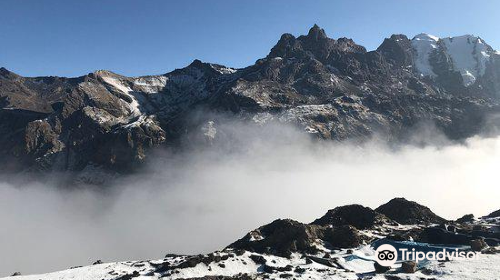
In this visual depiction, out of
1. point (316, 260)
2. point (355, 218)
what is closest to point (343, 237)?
point (316, 260)

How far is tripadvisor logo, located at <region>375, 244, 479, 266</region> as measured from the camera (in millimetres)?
101688

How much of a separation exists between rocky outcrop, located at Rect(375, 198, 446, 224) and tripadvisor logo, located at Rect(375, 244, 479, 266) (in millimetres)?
55563

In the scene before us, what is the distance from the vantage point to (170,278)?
92.3m

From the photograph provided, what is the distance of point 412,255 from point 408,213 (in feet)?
213

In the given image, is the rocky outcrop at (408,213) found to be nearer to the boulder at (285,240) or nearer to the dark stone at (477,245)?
the boulder at (285,240)

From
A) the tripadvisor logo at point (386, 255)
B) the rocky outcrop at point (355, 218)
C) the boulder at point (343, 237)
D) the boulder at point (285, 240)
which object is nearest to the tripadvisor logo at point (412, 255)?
the tripadvisor logo at point (386, 255)

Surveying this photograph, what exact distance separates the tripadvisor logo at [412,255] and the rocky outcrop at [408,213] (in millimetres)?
55563

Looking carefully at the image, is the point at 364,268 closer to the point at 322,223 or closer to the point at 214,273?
the point at 214,273

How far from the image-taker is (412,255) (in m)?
110

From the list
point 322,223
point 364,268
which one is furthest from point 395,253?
point 322,223

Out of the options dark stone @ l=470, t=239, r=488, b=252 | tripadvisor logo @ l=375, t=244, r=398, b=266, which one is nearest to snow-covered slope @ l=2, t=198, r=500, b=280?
dark stone @ l=470, t=239, r=488, b=252

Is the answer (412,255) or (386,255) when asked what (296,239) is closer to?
(386,255)

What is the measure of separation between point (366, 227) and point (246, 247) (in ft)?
161

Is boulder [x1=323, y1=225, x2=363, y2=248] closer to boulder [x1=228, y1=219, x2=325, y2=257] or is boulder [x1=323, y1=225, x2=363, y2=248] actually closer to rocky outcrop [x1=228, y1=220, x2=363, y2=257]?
rocky outcrop [x1=228, y1=220, x2=363, y2=257]
